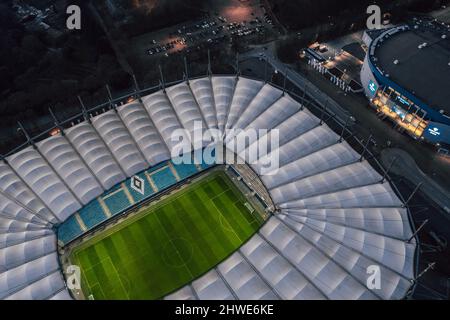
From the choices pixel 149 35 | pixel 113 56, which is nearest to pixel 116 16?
pixel 149 35

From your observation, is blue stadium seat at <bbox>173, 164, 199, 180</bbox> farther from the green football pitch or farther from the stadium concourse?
the green football pitch

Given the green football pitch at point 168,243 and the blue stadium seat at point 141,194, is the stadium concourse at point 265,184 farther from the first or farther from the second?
the green football pitch at point 168,243

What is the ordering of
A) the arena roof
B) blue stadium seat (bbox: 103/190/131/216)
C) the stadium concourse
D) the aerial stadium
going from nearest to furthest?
the stadium concourse, blue stadium seat (bbox: 103/190/131/216), the aerial stadium, the arena roof

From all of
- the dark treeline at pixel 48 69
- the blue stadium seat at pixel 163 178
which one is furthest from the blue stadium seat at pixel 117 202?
the dark treeline at pixel 48 69

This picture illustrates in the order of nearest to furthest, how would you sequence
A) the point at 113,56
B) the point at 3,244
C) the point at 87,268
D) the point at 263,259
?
the point at 263,259 < the point at 3,244 < the point at 87,268 < the point at 113,56

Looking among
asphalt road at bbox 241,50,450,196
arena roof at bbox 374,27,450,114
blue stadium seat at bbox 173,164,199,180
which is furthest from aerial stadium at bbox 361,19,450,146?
blue stadium seat at bbox 173,164,199,180

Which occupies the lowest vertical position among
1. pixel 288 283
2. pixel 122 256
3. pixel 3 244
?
pixel 122 256

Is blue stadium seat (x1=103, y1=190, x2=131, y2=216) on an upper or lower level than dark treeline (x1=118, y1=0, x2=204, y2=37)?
lower
